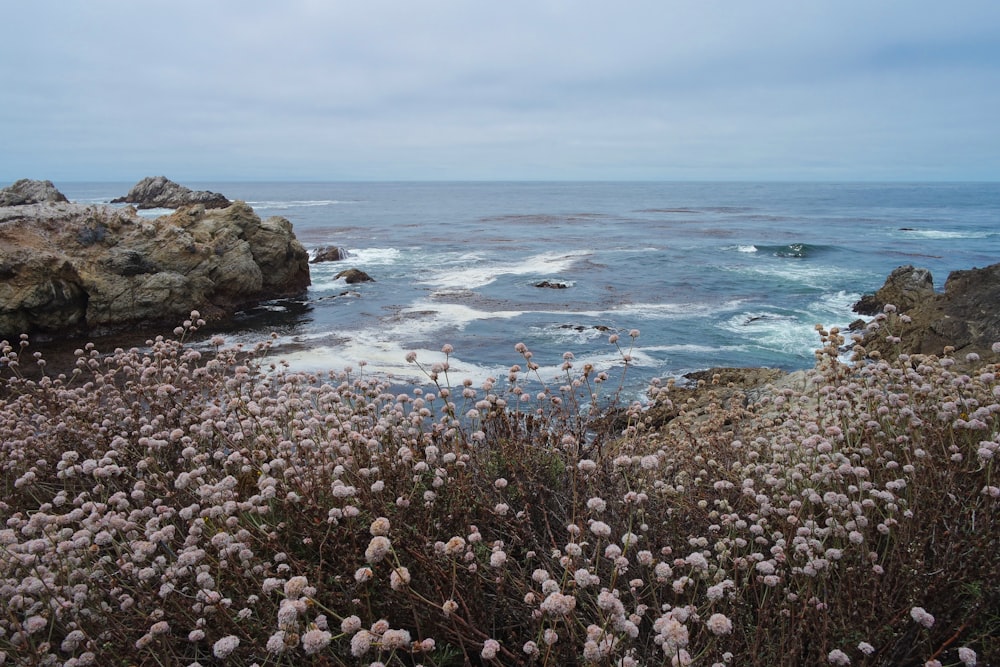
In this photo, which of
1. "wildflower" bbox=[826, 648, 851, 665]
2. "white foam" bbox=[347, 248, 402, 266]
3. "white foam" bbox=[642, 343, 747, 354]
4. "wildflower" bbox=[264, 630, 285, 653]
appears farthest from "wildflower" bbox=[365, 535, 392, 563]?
"white foam" bbox=[347, 248, 402, 266]

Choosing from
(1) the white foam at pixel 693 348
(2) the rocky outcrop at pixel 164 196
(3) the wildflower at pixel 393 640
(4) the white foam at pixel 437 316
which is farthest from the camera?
(2) the rocky outcrop at pixel 164 196

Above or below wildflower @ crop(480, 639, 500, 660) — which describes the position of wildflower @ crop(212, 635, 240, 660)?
below

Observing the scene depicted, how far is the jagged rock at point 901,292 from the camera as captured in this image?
58.9ft

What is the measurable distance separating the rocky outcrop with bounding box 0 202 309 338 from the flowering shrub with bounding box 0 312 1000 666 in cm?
1582

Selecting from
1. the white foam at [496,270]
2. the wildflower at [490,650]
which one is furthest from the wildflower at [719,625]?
the white foam at [496,270]

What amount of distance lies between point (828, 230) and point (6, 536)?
204 ft

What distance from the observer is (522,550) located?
3.52m

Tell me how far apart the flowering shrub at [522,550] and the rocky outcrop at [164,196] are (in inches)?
2946

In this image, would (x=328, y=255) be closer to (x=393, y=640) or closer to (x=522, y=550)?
(x=522, y=550)

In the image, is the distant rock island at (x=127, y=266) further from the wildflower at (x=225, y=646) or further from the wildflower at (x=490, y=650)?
the wildflower at (x=490, y=650)

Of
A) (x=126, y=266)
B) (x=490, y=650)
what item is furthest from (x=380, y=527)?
(x=126, y=266)

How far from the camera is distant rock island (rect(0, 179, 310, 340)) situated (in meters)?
17.5

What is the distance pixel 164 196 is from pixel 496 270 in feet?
211

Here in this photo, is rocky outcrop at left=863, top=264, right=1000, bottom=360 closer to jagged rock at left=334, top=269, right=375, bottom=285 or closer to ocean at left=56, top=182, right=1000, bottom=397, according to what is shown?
ocean at left=56, top=182, right=1000, bottom=397
